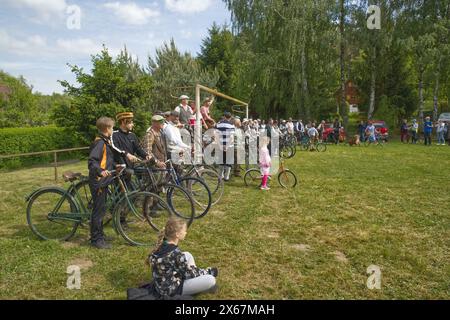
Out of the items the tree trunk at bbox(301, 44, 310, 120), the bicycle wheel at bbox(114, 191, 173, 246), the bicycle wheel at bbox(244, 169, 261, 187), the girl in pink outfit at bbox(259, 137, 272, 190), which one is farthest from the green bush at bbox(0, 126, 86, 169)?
the tree trunk at bbox(301, 44, 310, 120)

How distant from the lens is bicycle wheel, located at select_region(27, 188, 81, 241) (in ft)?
16.0

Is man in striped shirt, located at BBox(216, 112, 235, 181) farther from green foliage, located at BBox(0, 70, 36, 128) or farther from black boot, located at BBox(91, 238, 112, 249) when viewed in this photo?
green foliage, located at BBox(0, 70, 36, 128)

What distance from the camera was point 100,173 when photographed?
4.43 meters

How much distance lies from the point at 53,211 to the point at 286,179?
5468 millimetres

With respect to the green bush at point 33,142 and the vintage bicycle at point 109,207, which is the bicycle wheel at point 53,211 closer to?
the vintage bicycle at point 109,207

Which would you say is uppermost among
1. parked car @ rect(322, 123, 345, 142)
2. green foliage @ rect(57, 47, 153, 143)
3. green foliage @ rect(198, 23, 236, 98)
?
green foliage @ rect(198, 23, 236, 98)

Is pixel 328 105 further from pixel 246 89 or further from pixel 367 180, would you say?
pixel 367 180

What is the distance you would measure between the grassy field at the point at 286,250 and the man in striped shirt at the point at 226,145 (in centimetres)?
120

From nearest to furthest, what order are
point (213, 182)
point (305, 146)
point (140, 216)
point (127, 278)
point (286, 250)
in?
1. point (127, 278)
2. point (286, 250)
3. point (140, 216)
4. point (213, 182)
5. point (305, 146)

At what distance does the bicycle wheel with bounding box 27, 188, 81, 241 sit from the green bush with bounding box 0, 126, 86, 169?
31.3 feet

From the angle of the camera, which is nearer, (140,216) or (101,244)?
(101,244)

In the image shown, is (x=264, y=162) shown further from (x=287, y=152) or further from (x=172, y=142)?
(x=287, y=152)

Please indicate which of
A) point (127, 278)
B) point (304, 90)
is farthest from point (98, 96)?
point (304, 90)

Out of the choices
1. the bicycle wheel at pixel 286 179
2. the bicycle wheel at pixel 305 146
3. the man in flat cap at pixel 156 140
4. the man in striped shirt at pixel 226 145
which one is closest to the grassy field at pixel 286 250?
the bicycle wheel at pixel 286 179
